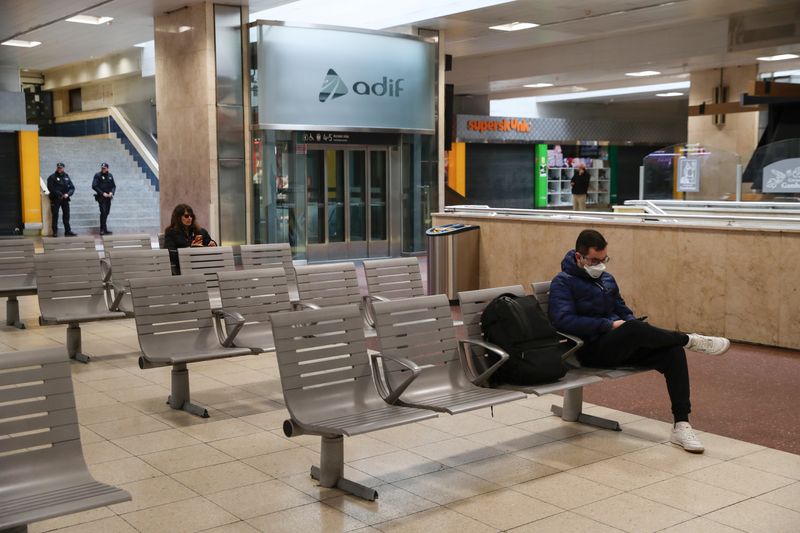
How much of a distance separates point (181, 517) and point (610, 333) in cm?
289

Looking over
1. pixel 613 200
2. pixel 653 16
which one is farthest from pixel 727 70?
pixel 613 200

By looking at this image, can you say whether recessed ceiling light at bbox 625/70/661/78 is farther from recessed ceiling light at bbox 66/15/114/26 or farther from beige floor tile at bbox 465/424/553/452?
beige floor tile at bbox 465/424/553/452

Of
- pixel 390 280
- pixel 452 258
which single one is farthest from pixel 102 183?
pixel 390 280

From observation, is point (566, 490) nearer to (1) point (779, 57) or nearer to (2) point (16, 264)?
(2) point (16, 264)

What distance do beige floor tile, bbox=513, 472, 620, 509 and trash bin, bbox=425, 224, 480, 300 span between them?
254 inches

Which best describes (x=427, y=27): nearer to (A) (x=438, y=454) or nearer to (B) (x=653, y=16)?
(B) (x=653, y=16)

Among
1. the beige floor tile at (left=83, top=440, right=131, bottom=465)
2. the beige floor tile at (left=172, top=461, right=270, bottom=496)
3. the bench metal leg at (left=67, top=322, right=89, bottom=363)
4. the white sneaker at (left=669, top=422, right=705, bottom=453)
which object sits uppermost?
the bench metal leg at (left=67, top=322, right=89, bottom=363)

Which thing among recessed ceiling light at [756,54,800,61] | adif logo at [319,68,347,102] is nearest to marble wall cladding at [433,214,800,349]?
adif logo at [319,68,347,102]

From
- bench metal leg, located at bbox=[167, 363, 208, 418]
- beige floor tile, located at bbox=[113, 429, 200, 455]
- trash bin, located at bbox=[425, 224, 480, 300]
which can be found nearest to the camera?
beige floor tile, located at bbox=[113, 429, 200, 455]

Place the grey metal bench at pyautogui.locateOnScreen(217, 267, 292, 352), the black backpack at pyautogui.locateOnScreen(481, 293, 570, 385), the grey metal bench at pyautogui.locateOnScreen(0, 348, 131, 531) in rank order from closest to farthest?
the grey metal bench at pyautogui.locateOnScreen(0, 348, 131, 531) → the black backpack at pyautogui.locateOnScreen(481, 293, 570, 385) → the grey metal bench at pyautogui.locateOnScreen(217, 267, 292, 352)

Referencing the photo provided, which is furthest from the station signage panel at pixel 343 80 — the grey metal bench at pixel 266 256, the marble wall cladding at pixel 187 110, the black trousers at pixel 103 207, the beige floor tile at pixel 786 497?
the beige floor tile at pixel 786 497

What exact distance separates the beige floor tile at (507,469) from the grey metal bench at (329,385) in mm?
582

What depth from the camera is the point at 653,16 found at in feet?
54.0

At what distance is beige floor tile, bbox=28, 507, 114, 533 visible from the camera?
423cm
